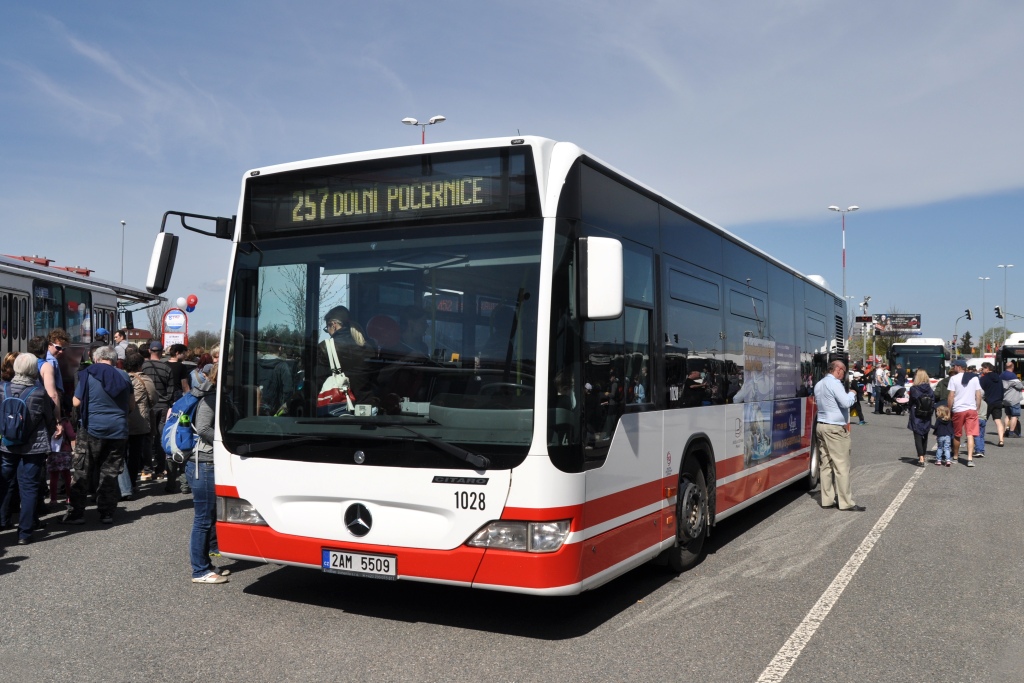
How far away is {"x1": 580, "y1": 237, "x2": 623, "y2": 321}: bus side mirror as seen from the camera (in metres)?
5.07

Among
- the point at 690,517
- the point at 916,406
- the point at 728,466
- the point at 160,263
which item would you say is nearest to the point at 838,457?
the point at 728,466

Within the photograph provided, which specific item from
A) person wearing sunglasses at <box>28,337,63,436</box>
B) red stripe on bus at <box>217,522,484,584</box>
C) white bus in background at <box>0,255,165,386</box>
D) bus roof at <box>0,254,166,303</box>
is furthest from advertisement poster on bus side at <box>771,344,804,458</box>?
bus roof at <box>0,254,166,303</box>

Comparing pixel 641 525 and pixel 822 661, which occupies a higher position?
pixel 641 525

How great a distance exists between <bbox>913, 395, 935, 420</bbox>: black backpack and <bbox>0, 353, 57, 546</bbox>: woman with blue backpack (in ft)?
42.7

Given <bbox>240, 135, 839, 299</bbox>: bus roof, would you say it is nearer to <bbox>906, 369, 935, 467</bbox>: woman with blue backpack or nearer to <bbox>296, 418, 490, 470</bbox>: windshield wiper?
<bbox>296, 418, 490, 470</bbox>: windshield wiper

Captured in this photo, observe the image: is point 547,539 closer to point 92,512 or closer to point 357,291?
point 357,291

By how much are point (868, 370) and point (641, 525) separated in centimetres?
3673

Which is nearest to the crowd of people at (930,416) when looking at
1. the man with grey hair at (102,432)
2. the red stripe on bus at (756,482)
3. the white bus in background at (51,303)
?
the red stripe on bus at (756,482)

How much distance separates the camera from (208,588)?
6582 millimetres

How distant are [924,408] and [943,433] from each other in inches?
25.2

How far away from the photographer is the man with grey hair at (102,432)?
29.7 ft

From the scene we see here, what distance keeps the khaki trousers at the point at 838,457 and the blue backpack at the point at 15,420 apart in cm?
832

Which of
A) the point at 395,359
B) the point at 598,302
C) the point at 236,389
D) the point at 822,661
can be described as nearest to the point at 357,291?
the point at 395,359

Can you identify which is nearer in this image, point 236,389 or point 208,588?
point 236,389
